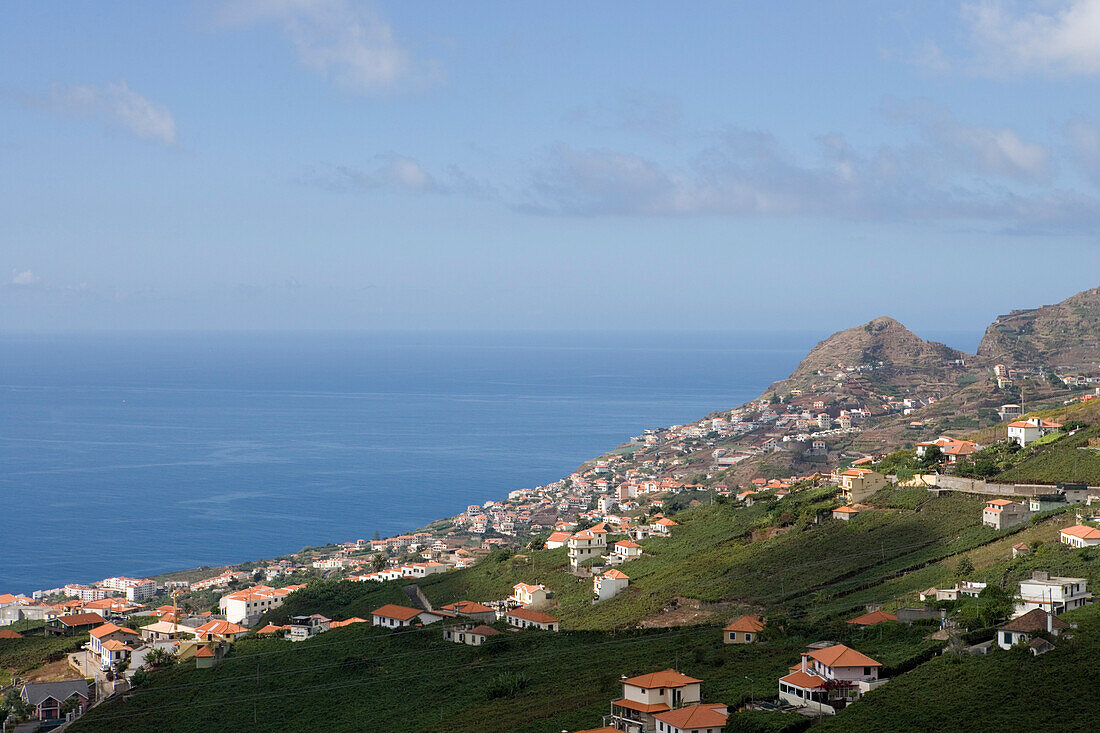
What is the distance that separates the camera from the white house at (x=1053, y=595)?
2873 cm

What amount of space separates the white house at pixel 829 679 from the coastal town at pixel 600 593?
0.04 m

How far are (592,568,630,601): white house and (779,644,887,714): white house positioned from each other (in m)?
19.0

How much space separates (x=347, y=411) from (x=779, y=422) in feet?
298

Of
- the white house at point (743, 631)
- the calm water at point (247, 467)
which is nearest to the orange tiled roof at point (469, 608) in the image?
the white house at point (743, 631)

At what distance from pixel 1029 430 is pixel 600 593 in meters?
26.3

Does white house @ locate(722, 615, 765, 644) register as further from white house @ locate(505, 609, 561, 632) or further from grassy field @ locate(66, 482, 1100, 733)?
white house @ locate(505, 609, 561, 632)

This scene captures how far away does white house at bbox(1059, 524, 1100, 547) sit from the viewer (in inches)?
1373

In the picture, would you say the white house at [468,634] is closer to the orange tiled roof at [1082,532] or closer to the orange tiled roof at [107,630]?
the orange tiled roof at [107,630]

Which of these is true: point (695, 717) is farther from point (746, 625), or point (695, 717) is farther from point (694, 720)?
point (746, 625)

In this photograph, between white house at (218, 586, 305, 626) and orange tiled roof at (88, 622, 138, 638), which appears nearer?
orange tiled roof at (88, 622, 138, 638)

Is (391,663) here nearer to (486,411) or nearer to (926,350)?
(926,350)

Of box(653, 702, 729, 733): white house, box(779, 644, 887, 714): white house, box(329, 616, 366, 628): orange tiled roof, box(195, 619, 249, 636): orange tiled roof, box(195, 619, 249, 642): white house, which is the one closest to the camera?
box(653, 702, 729, 733): white house

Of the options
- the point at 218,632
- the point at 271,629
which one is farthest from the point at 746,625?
the point at 218,632

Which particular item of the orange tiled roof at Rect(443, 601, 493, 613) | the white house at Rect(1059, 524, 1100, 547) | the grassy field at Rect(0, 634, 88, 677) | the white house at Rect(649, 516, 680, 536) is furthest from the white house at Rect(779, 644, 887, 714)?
the white house at Rect(649, 516, 680, 536)
